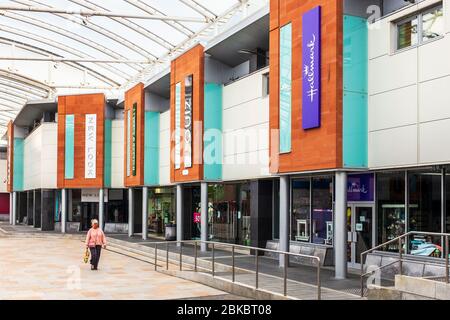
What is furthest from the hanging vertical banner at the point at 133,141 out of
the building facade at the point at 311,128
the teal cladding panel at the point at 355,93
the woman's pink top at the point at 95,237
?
the teal cladding panel at the point at 355,93

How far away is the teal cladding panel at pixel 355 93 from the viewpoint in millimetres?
15016

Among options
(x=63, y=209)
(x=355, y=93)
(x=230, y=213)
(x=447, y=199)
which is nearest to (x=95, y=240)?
(x=230, y=213)

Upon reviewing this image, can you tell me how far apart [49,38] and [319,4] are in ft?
91.8

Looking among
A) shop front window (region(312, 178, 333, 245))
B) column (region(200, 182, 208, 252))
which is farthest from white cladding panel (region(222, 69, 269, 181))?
shop front window (region(312, 178, 333, 245))

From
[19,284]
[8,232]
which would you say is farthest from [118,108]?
[19,284]

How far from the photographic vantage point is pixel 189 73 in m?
24.8

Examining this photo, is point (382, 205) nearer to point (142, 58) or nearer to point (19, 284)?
point (19, 284)

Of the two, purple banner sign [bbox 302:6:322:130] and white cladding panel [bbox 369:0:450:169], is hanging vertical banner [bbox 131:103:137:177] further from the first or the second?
white cladding panel [bbox 369:0:450:169]

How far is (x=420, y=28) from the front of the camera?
1395 centimetres

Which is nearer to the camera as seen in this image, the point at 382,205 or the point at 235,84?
the point at 382,205

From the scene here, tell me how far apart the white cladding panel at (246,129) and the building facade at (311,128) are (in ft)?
0.23

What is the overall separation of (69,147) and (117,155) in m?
3.11

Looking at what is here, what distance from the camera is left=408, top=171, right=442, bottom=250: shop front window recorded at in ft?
45.9

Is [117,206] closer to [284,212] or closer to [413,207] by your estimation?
[284,212]
